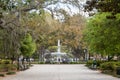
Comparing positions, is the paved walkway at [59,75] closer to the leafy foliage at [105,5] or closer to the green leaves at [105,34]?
the green leaves at [105,34]

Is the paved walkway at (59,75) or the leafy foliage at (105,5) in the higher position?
the leafy foliage at (105,5)

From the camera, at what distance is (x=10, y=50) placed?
41188 mm

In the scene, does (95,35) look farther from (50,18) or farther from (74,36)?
(74,36)

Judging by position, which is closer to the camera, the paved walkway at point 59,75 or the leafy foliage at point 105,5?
the leafy foliage at point 105,5

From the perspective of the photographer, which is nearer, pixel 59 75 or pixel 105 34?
pixel 59 75

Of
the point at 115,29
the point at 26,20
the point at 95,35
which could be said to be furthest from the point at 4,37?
the point at 95,35

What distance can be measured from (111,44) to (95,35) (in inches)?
124

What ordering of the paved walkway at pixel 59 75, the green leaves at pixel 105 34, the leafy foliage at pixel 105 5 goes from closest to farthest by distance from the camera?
the leafy foliage at pixel 105 5
the paved walkway at pixel 59 75
the green leaves at pixel 105 34

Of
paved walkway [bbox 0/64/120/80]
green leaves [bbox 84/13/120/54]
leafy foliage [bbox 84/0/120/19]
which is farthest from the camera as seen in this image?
green leaves [bbox 84/13/120/54]

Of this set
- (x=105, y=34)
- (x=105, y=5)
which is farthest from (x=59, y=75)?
(x=105, y=5)

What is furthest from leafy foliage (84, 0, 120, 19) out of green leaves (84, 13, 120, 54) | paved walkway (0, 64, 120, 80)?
green leaves (84, 13, 120, 54)

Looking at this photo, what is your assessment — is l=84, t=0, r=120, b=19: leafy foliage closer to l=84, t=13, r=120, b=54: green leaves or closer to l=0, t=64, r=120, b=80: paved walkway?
l=0, t=64, r=120, b=80: paved walkway

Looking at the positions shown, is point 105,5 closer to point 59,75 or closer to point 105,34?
point 59,75

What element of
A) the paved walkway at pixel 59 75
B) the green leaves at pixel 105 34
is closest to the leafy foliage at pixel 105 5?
the paved walkway at pixel 59 75
